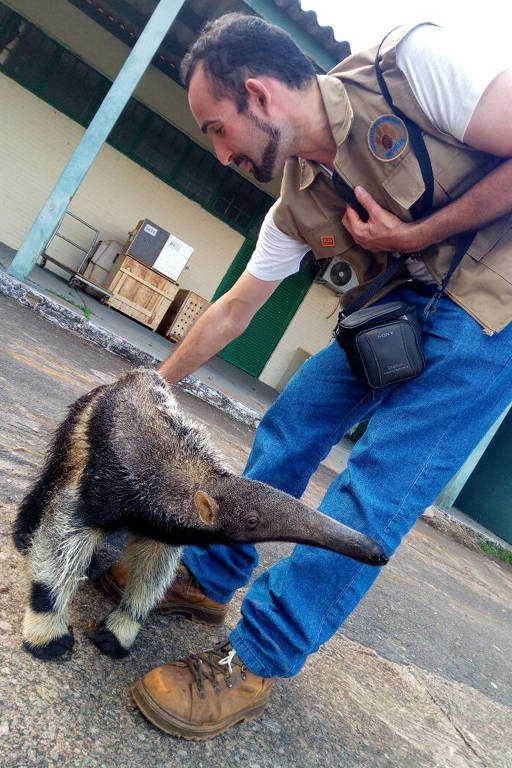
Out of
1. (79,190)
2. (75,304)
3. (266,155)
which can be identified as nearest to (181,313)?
(75,304)

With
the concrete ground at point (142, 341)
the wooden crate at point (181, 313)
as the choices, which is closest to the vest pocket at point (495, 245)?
the concrete ground at point (142, 341)

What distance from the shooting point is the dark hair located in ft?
6.67

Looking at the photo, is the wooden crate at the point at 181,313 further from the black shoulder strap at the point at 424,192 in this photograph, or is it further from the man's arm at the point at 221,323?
the black shoulder strap at the point at 424,192

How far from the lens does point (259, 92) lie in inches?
80.6

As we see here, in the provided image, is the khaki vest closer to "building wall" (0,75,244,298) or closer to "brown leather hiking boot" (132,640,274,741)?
"brown leather hiking boot" (132,640,274,741)

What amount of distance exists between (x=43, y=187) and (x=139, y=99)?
2389 mm

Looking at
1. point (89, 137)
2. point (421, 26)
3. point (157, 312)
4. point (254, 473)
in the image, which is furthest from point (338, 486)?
point (157, 312)

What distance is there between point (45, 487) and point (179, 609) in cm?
74

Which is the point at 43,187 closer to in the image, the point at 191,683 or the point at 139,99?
the point at 139,99

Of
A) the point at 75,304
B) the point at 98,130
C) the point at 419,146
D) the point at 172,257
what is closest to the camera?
the point at 419,146

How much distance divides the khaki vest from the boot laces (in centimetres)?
134

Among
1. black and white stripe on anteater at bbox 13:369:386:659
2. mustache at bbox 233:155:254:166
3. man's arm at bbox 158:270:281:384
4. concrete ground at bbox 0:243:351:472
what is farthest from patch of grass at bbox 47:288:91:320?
black and white stripe on anteater at bbox 13:369:386:659

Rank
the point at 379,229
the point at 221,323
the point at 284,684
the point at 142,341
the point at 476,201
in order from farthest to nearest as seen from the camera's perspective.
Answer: the point at 142,341
the point at 221,323
the point at 284,684
the point at 379,229
the point at 476,201

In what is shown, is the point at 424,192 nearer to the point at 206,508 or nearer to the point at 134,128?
the point at 206,508
